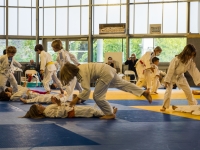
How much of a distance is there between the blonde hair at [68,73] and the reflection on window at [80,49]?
17524 mm

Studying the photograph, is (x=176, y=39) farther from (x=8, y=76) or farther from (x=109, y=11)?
(x=8, y=76)

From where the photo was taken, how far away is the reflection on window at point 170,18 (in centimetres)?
2209

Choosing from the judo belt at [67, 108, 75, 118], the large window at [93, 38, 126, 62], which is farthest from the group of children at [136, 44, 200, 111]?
the large window at [93, 38, 126, 62]

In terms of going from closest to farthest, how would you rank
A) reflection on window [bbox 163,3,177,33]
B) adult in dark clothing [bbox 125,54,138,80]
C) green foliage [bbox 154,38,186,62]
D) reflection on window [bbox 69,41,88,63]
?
adult in dark clothing [bbox 125,54,138,80] → reflection on window [bbox 163,3,177,33] → green foliage [bbox 154,38,186,62] → reflection on window [bbox 69,41,88,63]

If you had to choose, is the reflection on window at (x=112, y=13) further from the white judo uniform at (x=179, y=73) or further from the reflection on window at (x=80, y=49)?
the white judo uniform at (x=179, y=73)

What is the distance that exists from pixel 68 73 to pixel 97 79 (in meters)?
0.73

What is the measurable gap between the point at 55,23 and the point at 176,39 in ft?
24.4

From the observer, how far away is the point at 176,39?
22.2m

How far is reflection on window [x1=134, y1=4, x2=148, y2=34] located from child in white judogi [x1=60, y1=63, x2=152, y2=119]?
15.9 m

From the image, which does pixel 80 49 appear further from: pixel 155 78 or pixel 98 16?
pixel 155 78

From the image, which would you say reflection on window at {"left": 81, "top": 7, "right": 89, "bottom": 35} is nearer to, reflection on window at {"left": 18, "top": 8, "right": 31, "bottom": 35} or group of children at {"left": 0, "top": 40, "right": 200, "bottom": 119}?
reflection on window at {"left": 18, "top": 8, "right": 31, "bottom": 35}

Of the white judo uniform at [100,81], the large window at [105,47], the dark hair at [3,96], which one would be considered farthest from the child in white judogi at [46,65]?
the large window at [105,47]

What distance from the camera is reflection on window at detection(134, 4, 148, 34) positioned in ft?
74.5

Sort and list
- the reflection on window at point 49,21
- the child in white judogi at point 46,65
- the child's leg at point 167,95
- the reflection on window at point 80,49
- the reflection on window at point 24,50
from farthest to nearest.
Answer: the reflection on window at point 24,50 → the reflection on window at point 49,21 → the reflection on window at point 80,49 → the child in white judogi at point 46,65 → the child's leg at point 167,95
